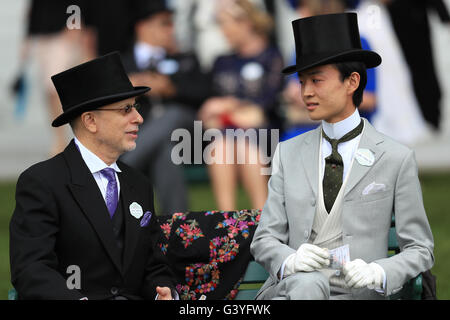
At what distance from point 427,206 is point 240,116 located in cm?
287

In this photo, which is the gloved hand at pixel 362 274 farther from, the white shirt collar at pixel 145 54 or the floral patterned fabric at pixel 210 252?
the white shirt collar at pixel 145 54

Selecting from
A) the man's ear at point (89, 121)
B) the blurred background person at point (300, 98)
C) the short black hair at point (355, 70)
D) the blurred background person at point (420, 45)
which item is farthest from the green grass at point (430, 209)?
the man's ear at point (89, 121)

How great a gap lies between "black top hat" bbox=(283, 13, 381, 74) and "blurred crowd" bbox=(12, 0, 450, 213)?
1254 mm

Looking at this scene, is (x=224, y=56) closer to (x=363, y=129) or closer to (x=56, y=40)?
(x=56, y=40)

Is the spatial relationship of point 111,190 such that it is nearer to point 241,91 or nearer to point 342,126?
point 342,126

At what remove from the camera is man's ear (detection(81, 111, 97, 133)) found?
12.9ft

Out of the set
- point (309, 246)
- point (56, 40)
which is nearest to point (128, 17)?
point (56, 40)

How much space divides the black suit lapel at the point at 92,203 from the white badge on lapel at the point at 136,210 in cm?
14

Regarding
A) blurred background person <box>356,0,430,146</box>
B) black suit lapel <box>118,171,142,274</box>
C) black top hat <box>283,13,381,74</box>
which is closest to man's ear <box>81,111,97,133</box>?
black suit lapel <box>118,171,142,274</box>

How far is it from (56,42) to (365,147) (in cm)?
624

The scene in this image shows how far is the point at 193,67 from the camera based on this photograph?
826cm

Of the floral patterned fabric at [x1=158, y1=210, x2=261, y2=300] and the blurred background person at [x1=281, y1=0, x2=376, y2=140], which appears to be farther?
the blurred background person at [x1=281, y1=0, x2=376, y2=140]

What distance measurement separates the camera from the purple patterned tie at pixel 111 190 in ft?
13.0

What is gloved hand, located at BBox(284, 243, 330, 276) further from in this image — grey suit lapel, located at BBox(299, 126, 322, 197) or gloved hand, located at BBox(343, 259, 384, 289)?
grey suit lapel, located at BBox(299, 126, 322, 197)
